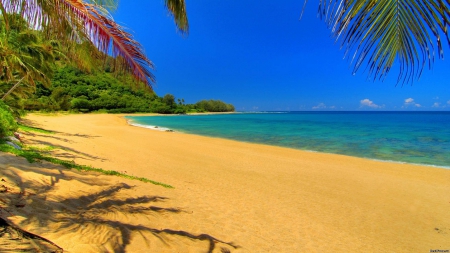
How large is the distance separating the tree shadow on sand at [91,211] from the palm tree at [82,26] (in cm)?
196

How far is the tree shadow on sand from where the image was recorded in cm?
262

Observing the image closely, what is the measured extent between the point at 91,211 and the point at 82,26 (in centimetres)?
251

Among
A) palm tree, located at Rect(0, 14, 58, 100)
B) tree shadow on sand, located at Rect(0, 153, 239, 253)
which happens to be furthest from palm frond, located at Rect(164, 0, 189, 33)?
palm tree, located at Rect(0, 14, 58, 100)

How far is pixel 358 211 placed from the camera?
4875 millimetres

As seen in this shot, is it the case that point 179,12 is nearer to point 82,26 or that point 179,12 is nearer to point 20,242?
point 82,26

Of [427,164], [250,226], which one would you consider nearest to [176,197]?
[250,226]

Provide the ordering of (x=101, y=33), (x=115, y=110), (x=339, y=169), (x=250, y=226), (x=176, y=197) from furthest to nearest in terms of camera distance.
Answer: (x=115, y=110)
(x=339, y=169)
(x=176, y=197)
(x=250, y=226)
(x=101, y=33)

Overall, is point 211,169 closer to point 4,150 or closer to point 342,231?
point 342,231

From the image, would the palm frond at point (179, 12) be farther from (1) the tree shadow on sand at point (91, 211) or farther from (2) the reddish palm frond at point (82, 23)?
(1) the tree shadow on sand at point (91, 211)

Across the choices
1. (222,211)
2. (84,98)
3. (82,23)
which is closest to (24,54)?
(82,23)

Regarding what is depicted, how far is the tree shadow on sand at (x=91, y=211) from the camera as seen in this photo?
2.62 metres

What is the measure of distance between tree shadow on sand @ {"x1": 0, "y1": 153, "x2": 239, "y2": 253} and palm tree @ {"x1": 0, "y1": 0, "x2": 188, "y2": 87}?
1.96 m

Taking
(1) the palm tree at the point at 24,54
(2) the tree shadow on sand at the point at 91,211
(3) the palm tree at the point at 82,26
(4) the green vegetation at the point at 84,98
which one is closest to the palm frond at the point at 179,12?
(3) the palm tree at the point at 82,26

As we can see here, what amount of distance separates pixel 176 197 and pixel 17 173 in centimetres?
277
